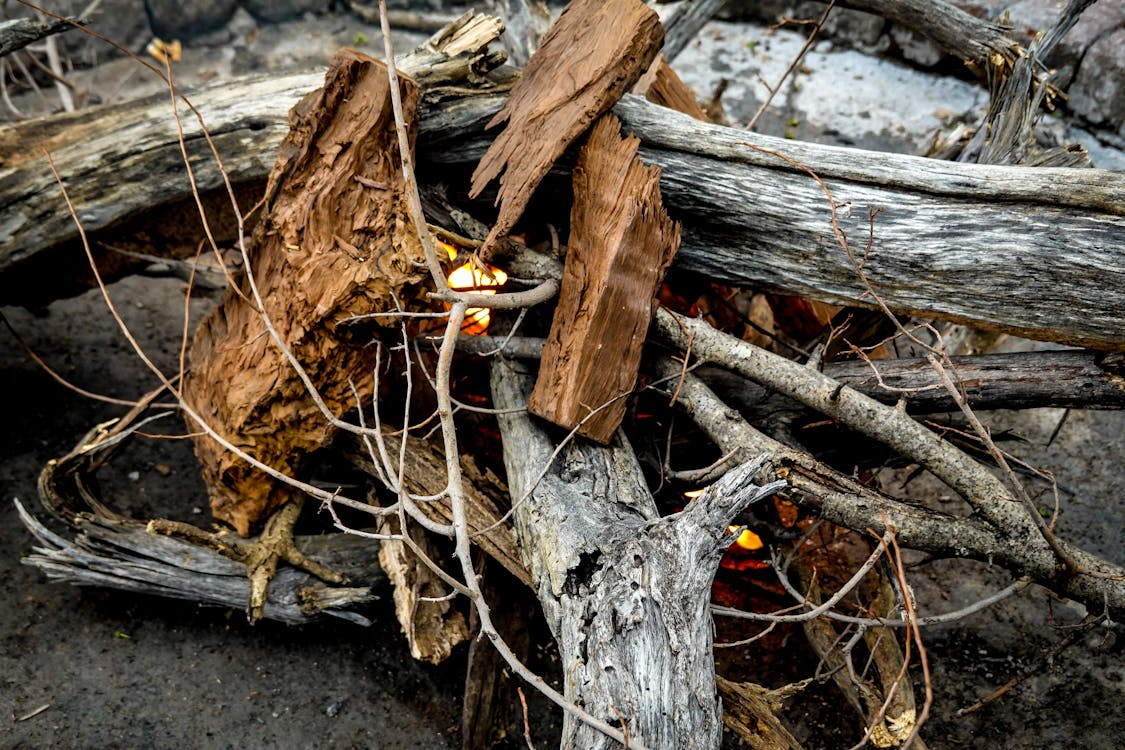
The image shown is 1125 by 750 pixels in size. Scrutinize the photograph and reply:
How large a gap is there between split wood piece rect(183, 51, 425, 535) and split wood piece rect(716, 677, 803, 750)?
4.83 ft

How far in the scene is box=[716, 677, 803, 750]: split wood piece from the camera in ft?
8.17

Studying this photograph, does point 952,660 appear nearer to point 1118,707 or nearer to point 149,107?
point 1118,707

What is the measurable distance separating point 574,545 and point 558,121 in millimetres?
1344

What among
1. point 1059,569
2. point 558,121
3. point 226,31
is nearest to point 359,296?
point 558,121

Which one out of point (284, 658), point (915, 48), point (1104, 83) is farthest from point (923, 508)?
point (915, 48)

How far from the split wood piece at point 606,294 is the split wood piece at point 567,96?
0.15 meters

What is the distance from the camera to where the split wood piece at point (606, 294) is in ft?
8.27

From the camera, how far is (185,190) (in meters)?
3.32

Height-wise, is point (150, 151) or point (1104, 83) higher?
point (150, 151)

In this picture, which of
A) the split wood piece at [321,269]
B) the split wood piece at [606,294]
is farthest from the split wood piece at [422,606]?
the split wood piece at [606,294]

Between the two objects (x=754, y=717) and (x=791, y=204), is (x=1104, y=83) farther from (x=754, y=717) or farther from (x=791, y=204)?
(x=754, y=717)

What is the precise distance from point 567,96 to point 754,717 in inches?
76.3

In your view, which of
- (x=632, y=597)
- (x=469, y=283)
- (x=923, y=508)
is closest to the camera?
(x=632, y=597)

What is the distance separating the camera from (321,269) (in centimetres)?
277
